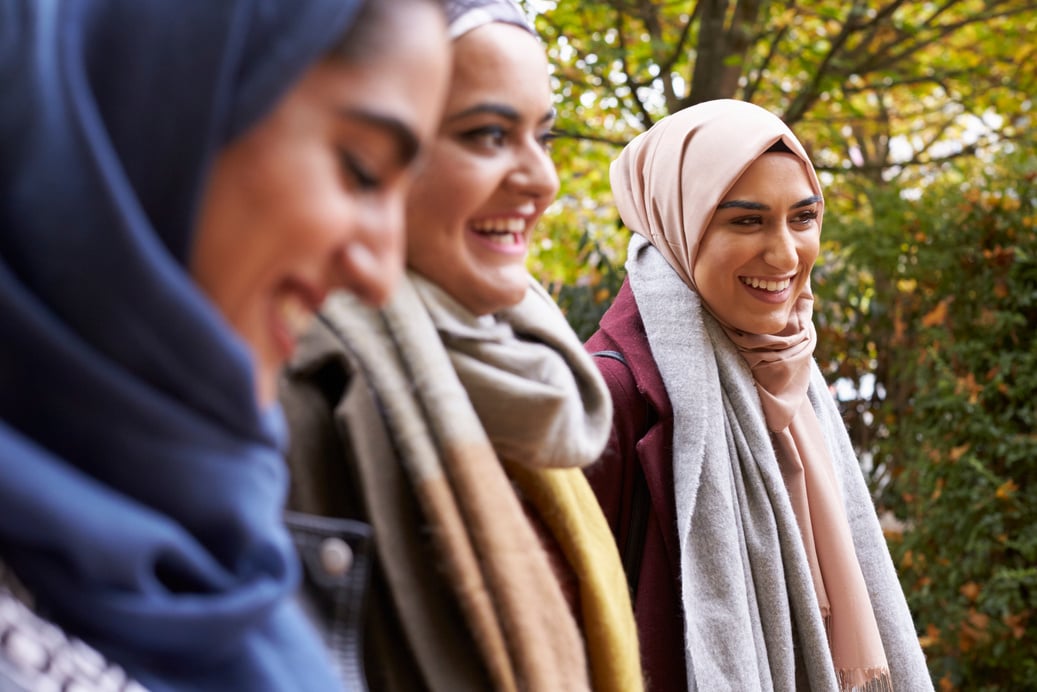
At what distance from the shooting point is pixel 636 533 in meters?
2.88

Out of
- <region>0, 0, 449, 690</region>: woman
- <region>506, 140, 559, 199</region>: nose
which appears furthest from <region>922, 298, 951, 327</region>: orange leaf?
<region>0, 0, 449, 690</region>: woman

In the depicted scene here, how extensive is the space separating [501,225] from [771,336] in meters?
1.46

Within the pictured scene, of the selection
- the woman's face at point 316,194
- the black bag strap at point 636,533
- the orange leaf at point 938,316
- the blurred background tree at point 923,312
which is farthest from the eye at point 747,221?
the orange leaf at point 938,316

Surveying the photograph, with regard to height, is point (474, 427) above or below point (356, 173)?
below

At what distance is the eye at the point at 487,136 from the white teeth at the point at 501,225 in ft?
0.39

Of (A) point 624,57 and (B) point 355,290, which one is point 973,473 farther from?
(B) point 355,290

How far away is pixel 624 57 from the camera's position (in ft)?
19.5

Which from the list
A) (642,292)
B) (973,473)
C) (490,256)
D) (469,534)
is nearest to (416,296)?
(490,256)

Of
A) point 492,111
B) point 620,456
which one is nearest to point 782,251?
point 620,456

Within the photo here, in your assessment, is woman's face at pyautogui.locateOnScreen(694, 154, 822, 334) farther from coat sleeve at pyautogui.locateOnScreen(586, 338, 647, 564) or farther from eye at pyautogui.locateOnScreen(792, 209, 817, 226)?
coat sleeve at pyautogui.locateOnScreen(586, 338, 647, 564)

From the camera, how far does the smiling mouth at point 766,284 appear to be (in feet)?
10.4

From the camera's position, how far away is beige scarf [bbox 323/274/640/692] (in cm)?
160

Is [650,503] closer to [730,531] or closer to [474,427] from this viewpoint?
[730,531]

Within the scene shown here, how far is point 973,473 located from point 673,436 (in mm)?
2787
